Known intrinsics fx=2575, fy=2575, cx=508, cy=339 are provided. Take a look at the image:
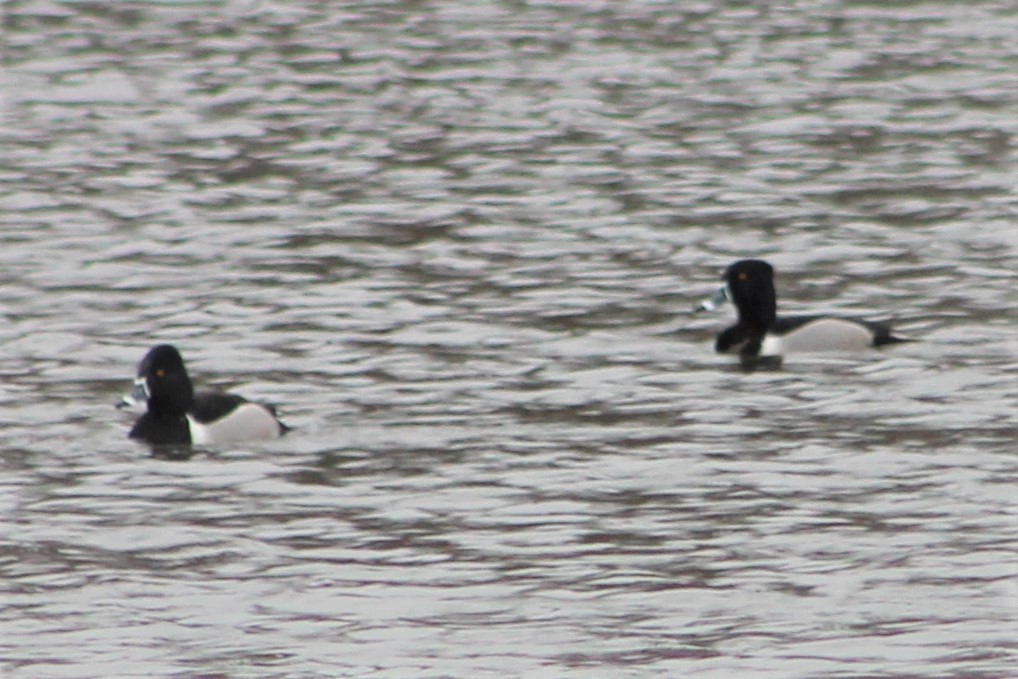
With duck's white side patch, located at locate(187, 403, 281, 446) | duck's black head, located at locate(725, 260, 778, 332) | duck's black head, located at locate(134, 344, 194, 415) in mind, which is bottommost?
duck's black head, located at locate(725, 260, 778, 332)

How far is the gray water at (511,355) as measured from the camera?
10617 mm

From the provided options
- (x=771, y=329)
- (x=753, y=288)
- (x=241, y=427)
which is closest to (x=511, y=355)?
(x=771, y=329)

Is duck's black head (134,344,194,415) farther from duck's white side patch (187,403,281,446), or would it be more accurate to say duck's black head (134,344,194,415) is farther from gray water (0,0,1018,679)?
gray water (0,0,1018,679)

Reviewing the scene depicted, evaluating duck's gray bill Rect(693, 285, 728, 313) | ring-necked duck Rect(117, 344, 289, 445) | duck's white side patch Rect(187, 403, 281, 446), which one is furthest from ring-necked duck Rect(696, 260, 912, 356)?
duck's white side patch Rect(187, 403, 281, 446)

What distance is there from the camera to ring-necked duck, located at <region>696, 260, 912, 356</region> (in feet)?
55.1

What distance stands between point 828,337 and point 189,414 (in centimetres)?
456

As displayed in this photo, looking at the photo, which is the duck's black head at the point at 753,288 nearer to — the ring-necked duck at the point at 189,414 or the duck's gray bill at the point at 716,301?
the duck's gray bill at the point at 716,301

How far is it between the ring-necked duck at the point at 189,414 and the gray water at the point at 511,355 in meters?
0.19

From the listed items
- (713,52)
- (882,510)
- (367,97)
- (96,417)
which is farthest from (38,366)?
(713,52)

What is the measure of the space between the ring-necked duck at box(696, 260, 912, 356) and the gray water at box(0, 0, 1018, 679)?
6.8 inches

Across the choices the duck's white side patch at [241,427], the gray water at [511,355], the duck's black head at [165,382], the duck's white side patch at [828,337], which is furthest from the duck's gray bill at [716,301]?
the duck's black head at [165,382]

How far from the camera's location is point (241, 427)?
47.3 feet

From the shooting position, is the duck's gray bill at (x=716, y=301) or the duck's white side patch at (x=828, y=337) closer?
the duck's white side patch at (x=828, y=337)

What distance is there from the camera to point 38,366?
1666 centimetres
